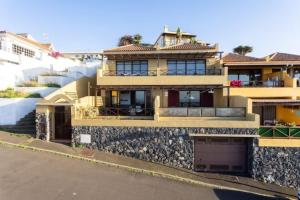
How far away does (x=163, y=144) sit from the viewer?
59.5ft

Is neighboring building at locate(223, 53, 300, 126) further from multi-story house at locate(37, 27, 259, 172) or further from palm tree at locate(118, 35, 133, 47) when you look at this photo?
palm tree at locate(118, 35, 133, 47)

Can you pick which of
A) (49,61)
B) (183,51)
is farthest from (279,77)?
(49,61)

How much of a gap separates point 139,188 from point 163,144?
4.78 metres

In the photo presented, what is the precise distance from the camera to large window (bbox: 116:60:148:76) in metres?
26.0

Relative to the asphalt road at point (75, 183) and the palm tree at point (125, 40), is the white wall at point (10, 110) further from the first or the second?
the palm tree at point (125, 40)

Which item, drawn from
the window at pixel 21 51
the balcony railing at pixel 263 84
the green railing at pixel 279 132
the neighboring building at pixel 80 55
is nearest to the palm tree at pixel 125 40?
the neighboring building at pixel 80 55

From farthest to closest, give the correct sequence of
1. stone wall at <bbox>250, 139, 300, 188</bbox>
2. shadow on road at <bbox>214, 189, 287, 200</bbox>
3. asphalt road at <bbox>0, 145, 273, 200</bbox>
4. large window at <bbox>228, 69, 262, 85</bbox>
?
large window at <bbox>228, 69, 262, 85</bbox> < stone wall at <bbox>250, 139, 300, 188</bbox> < shadow on road at <bbox>214, 189, 287, 200</bbox> < asphalt road at <bbox>0, 145, 273, 200</bbox>

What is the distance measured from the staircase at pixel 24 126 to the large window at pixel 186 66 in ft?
45.0

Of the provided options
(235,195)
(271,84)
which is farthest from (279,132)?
(271,84)

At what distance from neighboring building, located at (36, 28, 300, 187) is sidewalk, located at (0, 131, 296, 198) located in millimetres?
588

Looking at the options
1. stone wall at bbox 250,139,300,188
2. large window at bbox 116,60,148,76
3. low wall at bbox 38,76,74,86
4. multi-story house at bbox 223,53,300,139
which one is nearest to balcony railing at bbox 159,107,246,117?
stone wall at bbox 250,139,300,188

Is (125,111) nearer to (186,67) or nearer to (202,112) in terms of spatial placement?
(186,67)

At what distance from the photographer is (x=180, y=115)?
19.2m

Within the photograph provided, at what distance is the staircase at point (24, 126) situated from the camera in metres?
20.2
